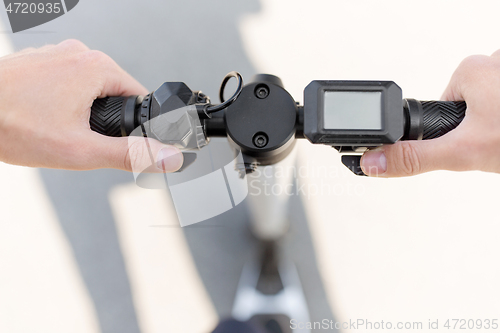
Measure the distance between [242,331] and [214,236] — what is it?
0.28 m

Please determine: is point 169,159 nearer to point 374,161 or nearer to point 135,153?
point 135,153

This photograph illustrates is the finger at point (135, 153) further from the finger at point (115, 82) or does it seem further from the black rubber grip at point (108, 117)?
the finger at point (115, 82)

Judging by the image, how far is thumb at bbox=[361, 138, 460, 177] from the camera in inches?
24.0

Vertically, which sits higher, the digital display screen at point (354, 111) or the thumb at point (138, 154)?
the digital display screen at point (354, 111)

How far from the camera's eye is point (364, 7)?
1.05 metres

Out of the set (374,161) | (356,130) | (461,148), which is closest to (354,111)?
(356,130)

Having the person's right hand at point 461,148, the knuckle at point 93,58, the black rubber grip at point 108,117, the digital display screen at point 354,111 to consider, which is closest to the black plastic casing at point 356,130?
the digital display screen at point 354,111

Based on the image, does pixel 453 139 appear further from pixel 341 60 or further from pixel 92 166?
pixel 92 166

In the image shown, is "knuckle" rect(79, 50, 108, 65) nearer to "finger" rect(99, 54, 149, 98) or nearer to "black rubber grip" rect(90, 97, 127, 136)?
"finger" rect(99, 54, 149, 98)

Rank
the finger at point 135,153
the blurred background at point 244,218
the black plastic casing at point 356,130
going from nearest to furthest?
1. the black plastic casing at point 356,130
2. the finger at point 135,153
3. the blurred background at point 244,218

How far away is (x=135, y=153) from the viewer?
2.05 ft

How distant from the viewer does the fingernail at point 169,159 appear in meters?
0.62

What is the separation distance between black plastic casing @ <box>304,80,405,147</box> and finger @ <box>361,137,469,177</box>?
105 mm

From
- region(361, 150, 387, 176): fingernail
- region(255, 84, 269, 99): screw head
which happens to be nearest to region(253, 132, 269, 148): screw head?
region(255, 84, 269, 99): screw head
